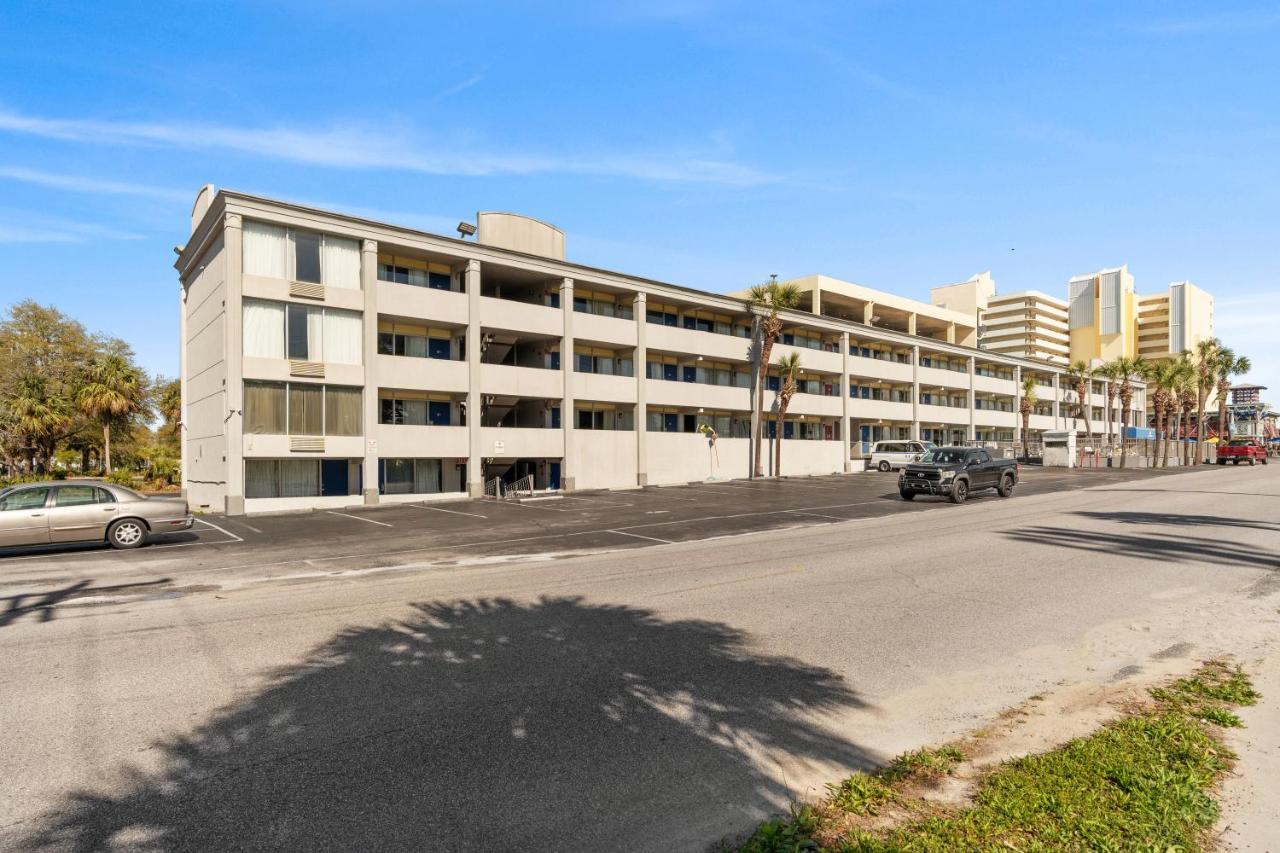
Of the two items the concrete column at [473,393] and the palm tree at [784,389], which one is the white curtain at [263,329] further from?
the palm tree at [784,389]

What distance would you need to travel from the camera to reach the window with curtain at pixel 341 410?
88.1 ft

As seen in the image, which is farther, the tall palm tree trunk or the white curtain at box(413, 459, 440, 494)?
the tall palm tree trunk

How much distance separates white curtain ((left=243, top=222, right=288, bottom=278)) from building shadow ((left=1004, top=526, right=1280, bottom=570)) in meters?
27.0

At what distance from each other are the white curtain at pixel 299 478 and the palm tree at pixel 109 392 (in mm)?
Result: 27714

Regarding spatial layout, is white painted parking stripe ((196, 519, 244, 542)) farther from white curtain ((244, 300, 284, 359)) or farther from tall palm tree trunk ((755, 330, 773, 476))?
tall palm tree trunk ((755, 330, 773, 476))

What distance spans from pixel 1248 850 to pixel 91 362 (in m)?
68.9

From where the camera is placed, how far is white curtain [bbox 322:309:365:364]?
27.1 m

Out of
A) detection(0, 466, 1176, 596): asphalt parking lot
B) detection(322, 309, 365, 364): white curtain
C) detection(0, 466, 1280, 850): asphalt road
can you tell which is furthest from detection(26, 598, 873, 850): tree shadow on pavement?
detection(322, 309, 365, 364): white curtain

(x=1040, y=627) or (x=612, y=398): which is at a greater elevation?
(x=612, y=398)

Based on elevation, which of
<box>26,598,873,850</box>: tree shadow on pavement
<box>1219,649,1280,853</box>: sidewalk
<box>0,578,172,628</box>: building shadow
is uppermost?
<box>1219,649,1280,853</box>: sidewalk

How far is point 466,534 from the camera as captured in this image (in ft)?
57.4

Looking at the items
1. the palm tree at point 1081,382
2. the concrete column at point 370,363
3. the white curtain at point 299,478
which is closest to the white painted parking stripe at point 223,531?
the white curtain at point 299,478

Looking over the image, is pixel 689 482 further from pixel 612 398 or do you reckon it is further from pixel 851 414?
pixel 851 414

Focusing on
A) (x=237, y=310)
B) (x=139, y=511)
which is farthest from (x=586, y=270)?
(x=139, y=511)
